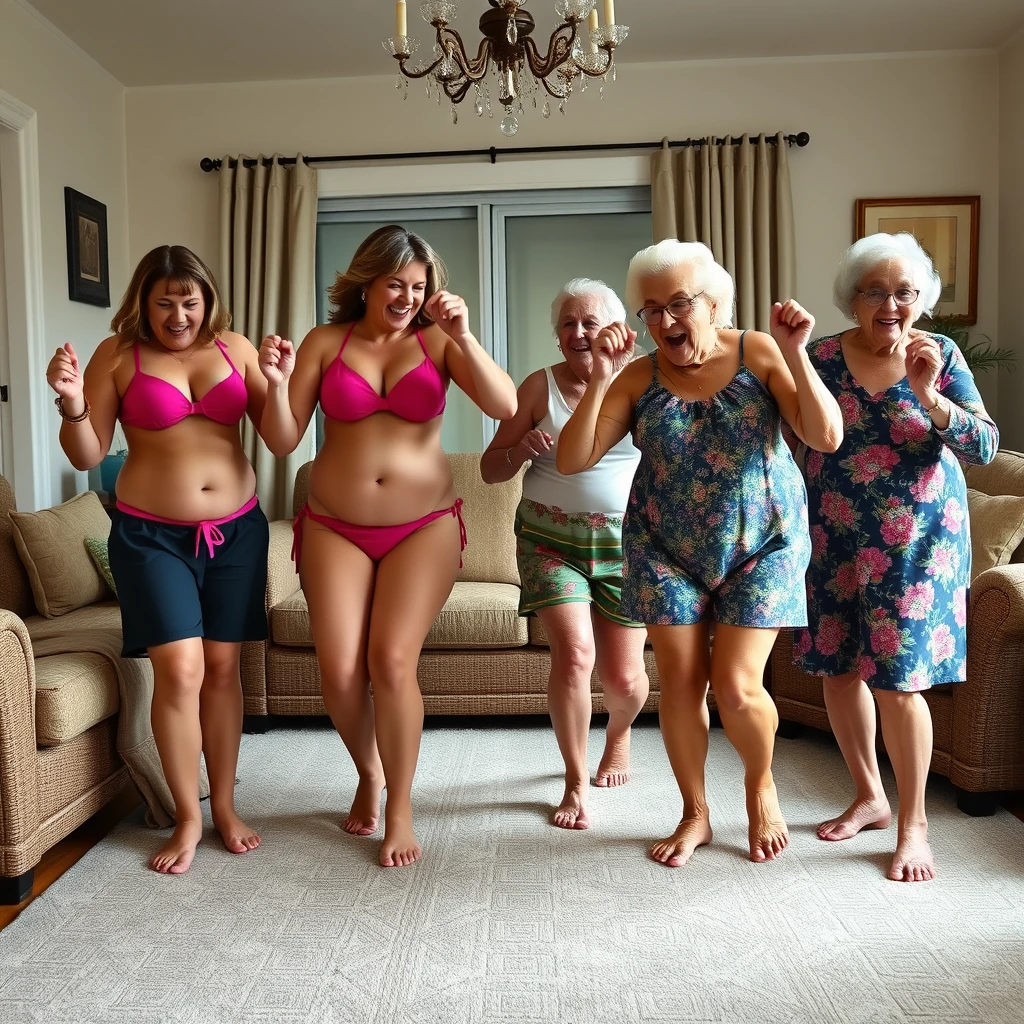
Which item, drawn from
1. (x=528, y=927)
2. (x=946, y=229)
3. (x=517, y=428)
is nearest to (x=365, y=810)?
(x=528, y=927)

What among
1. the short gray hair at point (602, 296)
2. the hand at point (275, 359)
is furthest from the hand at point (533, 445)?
the hand at point (275, 359)

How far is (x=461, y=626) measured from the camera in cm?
339

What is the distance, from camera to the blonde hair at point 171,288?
2307 mm

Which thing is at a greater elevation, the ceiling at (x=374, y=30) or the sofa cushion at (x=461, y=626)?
the ceiling at (x=374, y=30)

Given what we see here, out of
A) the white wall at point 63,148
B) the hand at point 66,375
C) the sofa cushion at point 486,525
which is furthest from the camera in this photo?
the white wall at point 63,148

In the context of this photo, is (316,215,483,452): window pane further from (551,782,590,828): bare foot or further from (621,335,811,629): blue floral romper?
(621,335,811,629): blue floral romper

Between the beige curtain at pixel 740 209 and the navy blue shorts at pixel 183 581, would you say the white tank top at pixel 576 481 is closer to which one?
the navy blue shorts at pixel 183 581

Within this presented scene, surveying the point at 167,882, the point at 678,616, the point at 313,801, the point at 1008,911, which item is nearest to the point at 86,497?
the point at 313,801

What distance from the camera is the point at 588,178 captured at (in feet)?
16.0

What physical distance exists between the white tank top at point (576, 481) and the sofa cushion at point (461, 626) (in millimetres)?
859

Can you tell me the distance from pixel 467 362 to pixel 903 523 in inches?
40.3

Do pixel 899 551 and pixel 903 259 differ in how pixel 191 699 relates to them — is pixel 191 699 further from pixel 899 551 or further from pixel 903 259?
pixel 903 259

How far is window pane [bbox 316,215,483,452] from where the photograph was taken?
5102mm

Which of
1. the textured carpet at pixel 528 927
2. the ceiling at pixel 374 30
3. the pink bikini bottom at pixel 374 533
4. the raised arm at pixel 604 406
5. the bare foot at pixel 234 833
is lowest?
the textured carpet at pixel 528 927
